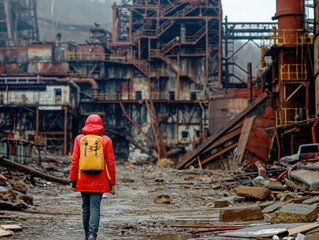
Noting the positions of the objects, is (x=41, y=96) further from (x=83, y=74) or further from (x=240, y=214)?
(x=240, y=214)

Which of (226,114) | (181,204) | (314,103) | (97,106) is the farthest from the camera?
(97,106)

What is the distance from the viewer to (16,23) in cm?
5653

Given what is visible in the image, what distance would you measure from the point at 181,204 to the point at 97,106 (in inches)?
1324

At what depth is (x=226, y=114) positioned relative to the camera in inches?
1362

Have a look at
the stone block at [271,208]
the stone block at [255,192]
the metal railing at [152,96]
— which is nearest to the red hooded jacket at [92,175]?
the stone block at [271,208]

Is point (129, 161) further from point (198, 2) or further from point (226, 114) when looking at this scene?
point (198, 2)

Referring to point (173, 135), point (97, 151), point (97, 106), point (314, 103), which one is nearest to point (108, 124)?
point (97, 106)

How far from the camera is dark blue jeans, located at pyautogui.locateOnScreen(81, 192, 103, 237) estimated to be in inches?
204

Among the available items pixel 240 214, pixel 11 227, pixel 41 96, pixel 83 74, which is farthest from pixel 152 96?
pixel 11 227

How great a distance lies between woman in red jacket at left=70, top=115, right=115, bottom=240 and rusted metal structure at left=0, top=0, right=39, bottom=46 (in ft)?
161

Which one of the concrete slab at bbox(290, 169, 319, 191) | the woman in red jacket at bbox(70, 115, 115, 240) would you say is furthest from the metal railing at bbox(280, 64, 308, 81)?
the woman in red jacket at bbox(70, 115, 115, 240)

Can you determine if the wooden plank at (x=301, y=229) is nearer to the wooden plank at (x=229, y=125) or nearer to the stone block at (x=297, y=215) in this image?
the stone block at (x=297, y=215)

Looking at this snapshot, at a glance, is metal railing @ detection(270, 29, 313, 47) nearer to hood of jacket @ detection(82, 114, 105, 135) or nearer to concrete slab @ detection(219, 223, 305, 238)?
concrete slab @ detection(219, 223, 305, 238)

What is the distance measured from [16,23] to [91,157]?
55377 millimetres
